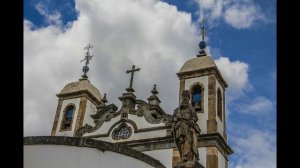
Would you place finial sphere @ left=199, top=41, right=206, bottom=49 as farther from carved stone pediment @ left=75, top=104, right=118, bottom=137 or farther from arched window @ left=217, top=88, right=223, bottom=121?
carved stone pediment @ left=75, top=104, right=118, bottom=137

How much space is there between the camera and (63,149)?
12.6 m

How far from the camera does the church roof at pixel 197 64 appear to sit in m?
20.6

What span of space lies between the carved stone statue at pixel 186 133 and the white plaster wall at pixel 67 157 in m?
4.63

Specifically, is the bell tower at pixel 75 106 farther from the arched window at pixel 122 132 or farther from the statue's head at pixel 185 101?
the statue's head at pixel 185 101

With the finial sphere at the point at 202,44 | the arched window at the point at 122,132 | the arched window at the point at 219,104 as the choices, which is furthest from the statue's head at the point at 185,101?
the finial sphere at the point at 202,44

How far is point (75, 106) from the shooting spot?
77.8 ft

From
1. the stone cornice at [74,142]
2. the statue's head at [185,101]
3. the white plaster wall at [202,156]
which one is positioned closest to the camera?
the statue's head at [185,101]

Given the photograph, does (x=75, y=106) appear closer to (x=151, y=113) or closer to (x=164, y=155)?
(x=151, y=113)

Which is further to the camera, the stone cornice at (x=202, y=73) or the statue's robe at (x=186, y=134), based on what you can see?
the stone cornice at (x=202, y=73)

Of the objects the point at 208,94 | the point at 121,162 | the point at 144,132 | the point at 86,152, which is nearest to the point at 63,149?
the point at 86,152
